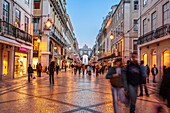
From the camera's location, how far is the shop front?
19531 millimetres

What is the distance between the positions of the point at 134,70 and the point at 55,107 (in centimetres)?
304

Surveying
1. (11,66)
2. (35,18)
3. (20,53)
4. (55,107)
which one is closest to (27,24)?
(20,53)

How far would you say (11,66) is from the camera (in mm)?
17859

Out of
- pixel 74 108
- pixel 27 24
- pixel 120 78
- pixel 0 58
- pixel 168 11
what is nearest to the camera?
pixel 120 78

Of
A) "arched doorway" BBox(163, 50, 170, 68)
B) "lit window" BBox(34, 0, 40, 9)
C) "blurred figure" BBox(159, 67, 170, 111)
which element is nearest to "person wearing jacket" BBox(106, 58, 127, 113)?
"blurred figure" BBox(159, 67, 170, 111)

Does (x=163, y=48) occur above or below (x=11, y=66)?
above

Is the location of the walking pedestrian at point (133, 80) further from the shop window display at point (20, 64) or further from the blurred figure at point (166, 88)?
the shop window display at point (20, 64)

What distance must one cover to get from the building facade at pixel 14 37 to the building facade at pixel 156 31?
1418 cm

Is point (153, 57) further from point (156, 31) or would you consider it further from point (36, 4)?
point (36, 4)

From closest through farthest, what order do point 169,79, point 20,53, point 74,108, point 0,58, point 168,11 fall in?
point 169,79, point 74,108, point 0,58, point 168,11, point 20,53

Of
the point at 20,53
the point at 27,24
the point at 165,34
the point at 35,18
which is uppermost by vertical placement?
the point at 35,18

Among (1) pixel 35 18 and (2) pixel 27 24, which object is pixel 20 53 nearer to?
(2) pixel 27 24

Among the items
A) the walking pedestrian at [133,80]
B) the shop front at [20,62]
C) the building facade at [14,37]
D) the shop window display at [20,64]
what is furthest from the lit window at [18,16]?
the walking pedestrian at [133,80]

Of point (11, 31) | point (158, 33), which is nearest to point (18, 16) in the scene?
point (11, 31)
